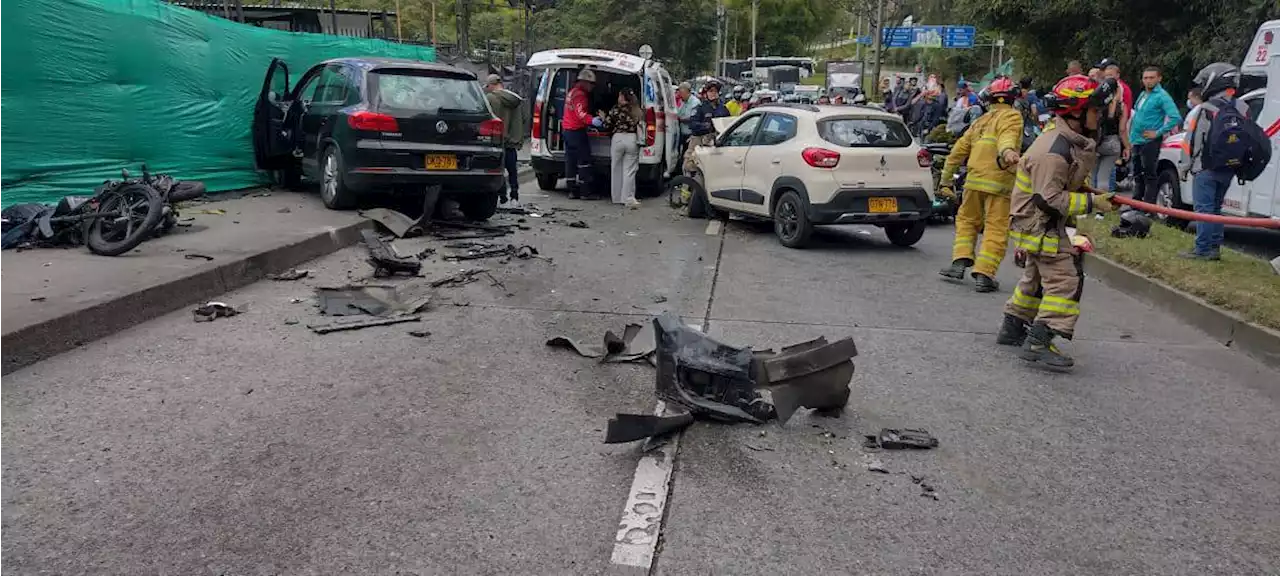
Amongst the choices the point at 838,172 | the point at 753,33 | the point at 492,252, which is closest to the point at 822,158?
the point at 838,172

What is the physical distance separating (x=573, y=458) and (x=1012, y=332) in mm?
3523

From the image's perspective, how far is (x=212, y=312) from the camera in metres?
6.50

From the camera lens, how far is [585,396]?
5.05 metres

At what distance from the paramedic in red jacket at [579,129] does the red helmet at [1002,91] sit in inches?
249

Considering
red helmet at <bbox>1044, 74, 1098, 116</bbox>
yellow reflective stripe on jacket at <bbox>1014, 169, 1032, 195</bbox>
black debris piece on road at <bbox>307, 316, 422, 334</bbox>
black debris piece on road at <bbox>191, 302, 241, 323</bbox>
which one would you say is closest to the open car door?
black debris piece on road at <bbox>191, 302, 241, 323</bbox>

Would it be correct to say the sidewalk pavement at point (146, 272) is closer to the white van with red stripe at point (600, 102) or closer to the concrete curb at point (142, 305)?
the concrete curb at point (142, 305)

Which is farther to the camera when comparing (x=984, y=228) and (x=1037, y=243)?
(x=984, y=228)

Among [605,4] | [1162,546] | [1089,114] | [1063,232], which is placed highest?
[605,4]

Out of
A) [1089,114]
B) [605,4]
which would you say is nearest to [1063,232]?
[1089,114]

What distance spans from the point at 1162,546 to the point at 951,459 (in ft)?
3.15

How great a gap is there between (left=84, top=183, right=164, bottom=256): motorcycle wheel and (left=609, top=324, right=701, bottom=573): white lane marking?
18.0 ft

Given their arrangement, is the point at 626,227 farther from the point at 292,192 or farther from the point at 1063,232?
the point at 1063,232

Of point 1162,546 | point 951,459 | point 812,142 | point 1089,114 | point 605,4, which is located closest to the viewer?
point 1162,546

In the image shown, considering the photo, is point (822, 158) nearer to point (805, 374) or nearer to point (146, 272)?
point (805, 374)
